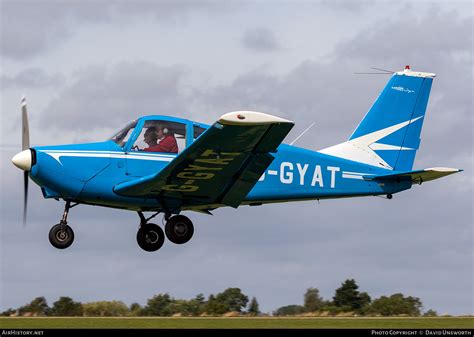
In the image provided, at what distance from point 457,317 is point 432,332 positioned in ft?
12.8

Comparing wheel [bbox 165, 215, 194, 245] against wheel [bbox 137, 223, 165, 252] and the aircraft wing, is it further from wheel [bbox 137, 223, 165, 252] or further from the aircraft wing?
wheel [bbox 137, 223, 165, 252]

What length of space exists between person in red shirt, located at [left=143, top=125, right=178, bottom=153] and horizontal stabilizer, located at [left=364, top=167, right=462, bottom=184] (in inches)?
156

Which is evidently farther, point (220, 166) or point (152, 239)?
point (152, 239)

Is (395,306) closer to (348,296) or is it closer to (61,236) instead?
(348,296)

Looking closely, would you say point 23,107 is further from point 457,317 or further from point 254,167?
point 457,317

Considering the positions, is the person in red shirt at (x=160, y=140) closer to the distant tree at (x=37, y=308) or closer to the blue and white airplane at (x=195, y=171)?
the blue and white airplane at (x=195, y=171)

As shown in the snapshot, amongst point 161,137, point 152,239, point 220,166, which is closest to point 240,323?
point 220,166

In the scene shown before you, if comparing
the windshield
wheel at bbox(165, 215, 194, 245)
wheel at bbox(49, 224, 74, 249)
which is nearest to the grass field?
wheel at bbox(49, 224, 74, 249)

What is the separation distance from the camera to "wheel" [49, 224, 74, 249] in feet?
56.2

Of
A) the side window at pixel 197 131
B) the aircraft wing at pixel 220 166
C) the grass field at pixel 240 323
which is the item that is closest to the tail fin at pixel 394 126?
the aircraft wing at pixel 220 166

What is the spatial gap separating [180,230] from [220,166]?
62.5 inches

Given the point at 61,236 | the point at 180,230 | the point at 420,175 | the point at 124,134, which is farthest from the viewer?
the point at 420,175

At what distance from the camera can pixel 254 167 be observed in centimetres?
1730

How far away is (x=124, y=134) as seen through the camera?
58.3 feet
